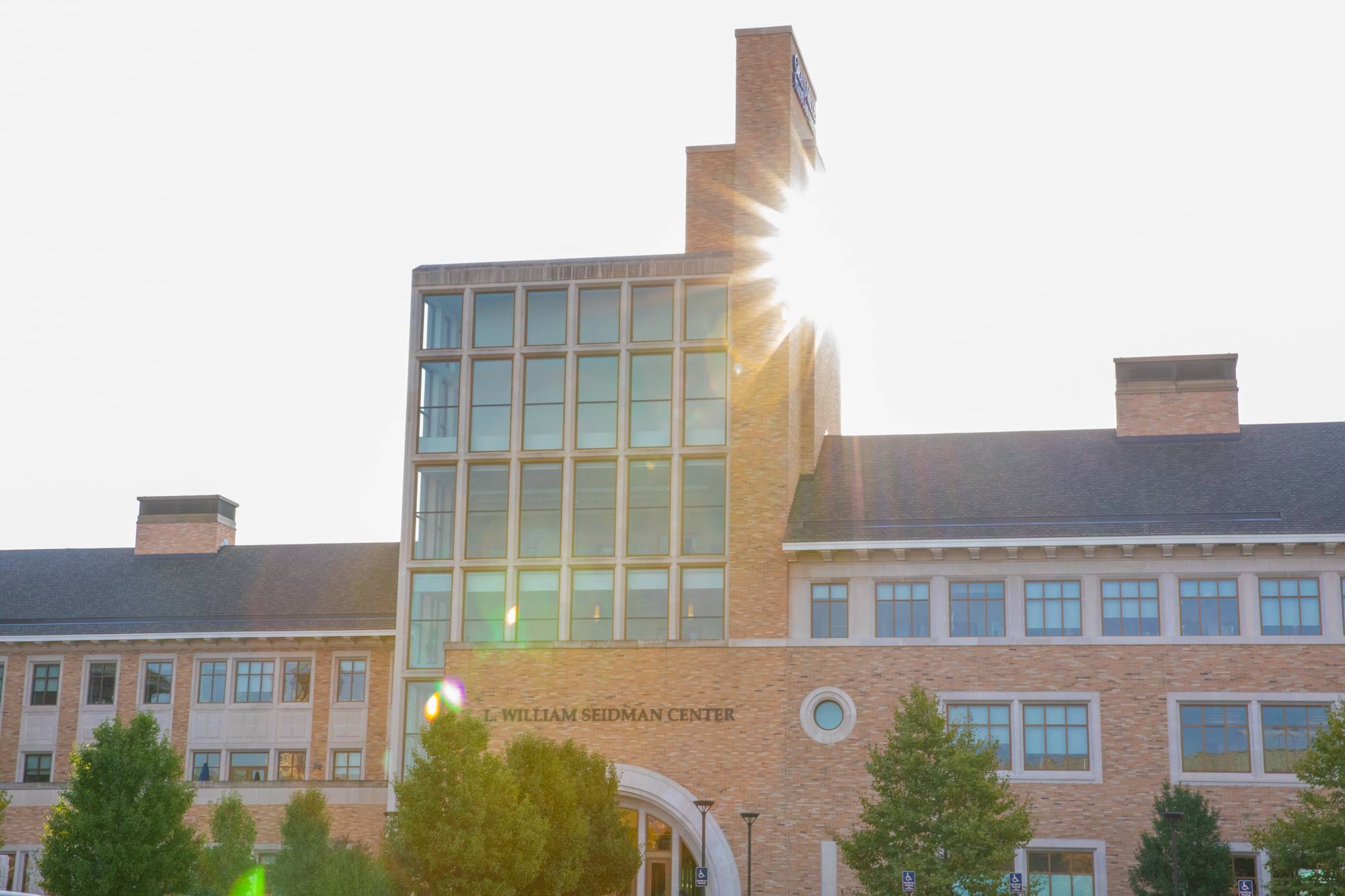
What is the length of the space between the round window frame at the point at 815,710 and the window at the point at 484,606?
28.9ft

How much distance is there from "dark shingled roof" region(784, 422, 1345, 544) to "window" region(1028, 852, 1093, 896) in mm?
7912

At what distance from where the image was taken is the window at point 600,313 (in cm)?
4497

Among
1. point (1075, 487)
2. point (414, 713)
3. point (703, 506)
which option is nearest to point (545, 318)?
point (703, 506)

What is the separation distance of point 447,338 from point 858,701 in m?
15.8

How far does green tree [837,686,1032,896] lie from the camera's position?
33.5 m

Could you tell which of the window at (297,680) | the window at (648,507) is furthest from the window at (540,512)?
the window at (297,680)

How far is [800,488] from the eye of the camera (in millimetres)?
44219

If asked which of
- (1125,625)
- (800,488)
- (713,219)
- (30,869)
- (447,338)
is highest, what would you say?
(713,219)

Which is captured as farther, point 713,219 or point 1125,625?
point 713,219

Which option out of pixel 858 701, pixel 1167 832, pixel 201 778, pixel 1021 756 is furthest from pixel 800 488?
pixel 201 778

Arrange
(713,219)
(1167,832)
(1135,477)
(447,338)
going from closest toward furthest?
(1167,832) < (1135,477) < (447,338) < (713,219)

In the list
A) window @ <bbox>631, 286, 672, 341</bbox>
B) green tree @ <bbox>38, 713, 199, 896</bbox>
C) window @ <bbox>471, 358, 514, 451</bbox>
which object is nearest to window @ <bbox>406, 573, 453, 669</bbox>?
window @ <bbox>471, 358, 514, 451</bbox>

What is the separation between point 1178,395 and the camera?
44.5m

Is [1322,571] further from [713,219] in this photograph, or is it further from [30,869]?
[30,869]
